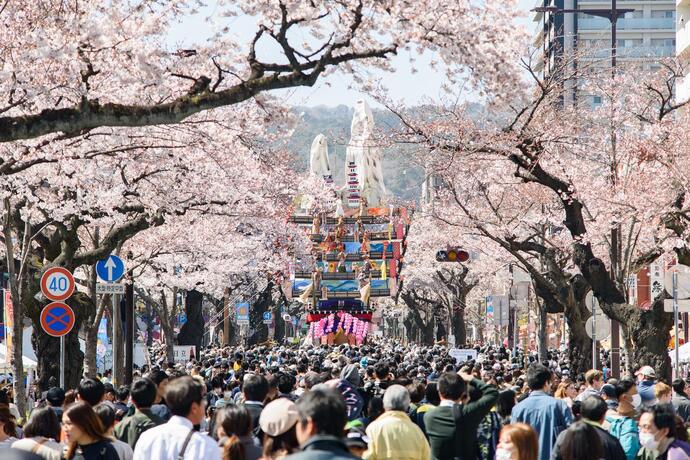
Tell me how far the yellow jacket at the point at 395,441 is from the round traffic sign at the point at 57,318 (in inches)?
313

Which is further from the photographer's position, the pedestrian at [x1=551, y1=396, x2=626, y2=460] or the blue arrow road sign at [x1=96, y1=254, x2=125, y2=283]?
the blue arrow road sign at [x1=96, y1=254, x2=125, y2=283]

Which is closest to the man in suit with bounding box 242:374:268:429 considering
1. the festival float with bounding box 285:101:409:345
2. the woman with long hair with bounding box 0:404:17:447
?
the woman with long hair with bounding box 0:404:17:447

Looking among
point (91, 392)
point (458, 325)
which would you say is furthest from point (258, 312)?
point (91, 392)

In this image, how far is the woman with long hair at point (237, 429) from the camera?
7.08m

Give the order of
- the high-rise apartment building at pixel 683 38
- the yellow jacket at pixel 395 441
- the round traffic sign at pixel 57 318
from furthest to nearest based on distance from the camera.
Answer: the high-rise apartment building at pixel 683 38, the round traffic sign at pixel 57 318, the yellow jacket at pixel 395 441

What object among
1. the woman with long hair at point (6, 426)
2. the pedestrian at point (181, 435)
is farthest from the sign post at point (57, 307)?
the pedestrian at point (181, 435)

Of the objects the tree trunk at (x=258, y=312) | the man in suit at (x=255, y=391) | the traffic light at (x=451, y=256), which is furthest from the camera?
the tree trunk at (x=258, y=312)

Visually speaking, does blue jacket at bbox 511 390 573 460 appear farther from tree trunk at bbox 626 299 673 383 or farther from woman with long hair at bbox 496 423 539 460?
tree trunk at bbox 626 299 673 383

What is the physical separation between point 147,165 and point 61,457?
13013 mm

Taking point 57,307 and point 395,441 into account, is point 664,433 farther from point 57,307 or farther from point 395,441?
point 57,307

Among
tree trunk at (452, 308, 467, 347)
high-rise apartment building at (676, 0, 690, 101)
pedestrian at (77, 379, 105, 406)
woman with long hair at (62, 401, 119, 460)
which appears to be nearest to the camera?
woman with long hair at (62, 401, 119, 460)

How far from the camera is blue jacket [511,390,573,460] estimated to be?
914 centimetres

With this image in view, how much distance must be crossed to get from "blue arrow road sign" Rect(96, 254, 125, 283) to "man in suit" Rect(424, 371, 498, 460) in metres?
9.99

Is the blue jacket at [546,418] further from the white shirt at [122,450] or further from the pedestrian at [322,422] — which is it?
the pedestrian at [322,422]
